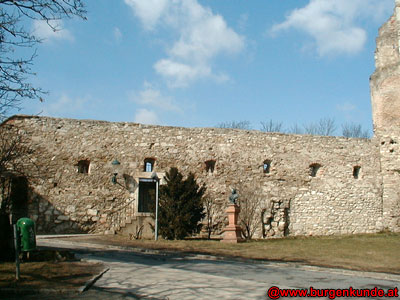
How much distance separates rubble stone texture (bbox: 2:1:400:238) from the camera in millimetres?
16047

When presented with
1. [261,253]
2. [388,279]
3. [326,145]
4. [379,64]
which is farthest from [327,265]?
[379,64]

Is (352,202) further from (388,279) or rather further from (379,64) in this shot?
(388,279)

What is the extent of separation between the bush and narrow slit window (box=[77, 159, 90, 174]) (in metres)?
3.86

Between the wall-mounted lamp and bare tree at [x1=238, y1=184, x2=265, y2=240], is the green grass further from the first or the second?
bare tree at [x1=238, y1=184, x2=265, y2=240]

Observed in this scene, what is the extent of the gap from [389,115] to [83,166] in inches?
545

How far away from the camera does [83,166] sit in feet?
55.0

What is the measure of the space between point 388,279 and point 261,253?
12.9 ft

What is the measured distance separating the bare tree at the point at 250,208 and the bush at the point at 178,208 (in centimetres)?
279

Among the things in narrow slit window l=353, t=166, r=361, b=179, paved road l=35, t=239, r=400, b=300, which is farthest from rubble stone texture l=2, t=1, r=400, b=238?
paved road l=35, t=239, r=400, b=300

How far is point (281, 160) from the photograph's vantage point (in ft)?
60.5

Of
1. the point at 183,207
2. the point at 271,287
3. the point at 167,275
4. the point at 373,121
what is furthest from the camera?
the point at 373,121

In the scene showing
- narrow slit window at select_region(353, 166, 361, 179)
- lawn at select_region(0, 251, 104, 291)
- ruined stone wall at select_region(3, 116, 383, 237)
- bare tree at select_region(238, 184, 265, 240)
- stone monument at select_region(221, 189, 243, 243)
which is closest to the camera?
lawn at select_region(0, 251, 104, 291)

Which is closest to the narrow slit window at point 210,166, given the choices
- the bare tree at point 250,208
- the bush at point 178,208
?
the bare tree at point 250,208

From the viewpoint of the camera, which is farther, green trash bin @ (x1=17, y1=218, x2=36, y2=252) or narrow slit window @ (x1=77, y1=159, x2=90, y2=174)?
narrow slit window @ (x1=77, y1=159, x2=90, y2=174)
